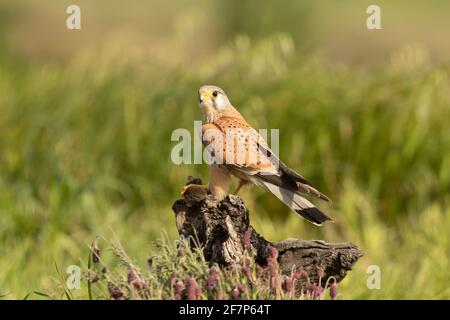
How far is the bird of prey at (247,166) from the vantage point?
12.1 ft

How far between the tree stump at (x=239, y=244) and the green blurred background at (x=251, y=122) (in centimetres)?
240

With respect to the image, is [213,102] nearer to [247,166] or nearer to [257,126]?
[247,166]

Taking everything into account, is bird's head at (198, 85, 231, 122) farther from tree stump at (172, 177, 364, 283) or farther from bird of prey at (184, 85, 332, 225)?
tree stump at (172, 177, 364, 283)

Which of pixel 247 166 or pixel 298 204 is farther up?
pixel 247 166

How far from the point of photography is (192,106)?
742 centimetres

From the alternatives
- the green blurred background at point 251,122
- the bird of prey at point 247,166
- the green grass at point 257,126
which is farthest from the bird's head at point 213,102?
the green grass at point 257,126

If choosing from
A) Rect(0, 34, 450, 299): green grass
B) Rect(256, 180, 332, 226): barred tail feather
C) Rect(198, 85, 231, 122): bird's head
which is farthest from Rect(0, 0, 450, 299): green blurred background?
Rect(256, 180, 332, 226): barred tail feather

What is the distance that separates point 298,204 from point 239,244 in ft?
0.97

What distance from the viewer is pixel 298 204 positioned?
3666 millimetres

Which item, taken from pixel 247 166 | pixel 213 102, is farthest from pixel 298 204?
pixel 213 102

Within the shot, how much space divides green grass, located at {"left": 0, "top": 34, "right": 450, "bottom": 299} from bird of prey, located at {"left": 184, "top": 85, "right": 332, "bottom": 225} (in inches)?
110

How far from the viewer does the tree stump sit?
3.54 m
